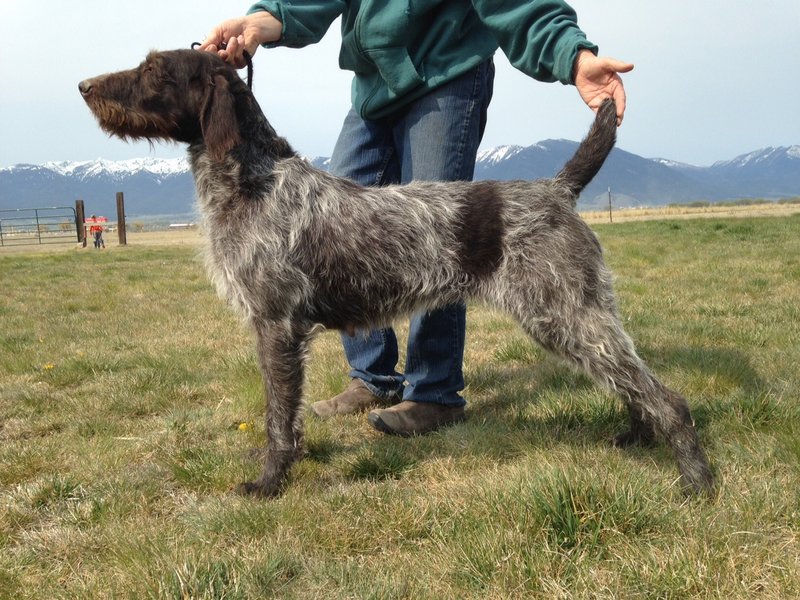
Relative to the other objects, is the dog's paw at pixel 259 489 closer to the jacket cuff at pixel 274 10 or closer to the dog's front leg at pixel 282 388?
the dog's front leg at pixel 282 388

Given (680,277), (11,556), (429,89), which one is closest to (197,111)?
(429,89)

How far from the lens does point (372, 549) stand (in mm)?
2482

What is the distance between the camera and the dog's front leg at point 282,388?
3201mm

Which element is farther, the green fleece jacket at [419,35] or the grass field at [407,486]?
the green fleece jacket at [419,35]

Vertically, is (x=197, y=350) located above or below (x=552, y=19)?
below

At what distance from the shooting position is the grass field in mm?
2160

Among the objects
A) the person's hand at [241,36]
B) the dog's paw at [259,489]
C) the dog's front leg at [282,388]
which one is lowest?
the dog's paw at [259,489]

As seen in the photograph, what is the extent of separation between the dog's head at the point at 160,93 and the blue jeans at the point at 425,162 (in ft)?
3.78

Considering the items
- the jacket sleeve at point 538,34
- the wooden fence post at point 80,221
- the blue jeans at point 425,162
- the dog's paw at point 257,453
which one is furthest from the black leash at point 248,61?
the wooden fence post at point 80,221

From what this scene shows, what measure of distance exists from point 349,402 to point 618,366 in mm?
1940

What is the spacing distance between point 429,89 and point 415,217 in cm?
96

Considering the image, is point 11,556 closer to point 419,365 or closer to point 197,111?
point 197,111

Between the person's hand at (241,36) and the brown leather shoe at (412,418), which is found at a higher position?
the person's hand at (241,36)

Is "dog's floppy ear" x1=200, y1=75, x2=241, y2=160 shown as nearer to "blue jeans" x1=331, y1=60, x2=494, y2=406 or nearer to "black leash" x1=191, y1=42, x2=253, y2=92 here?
"black leash" x1=191, y1=42, x2=253, y2=92
